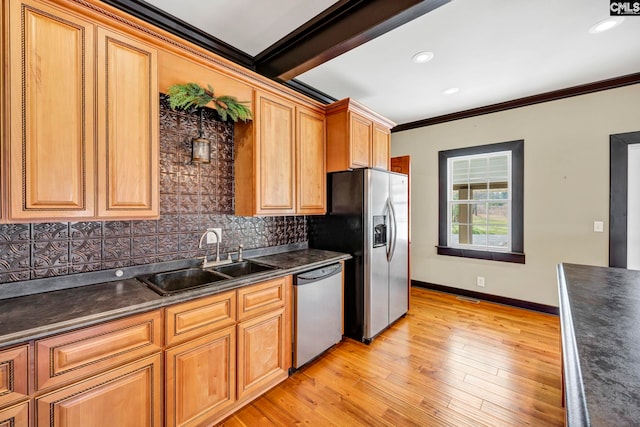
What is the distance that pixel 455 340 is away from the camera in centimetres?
285

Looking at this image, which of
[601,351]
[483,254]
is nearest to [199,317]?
[601,351]

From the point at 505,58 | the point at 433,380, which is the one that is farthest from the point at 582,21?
the point at 433,380

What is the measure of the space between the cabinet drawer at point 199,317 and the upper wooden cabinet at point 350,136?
1748 millimetres

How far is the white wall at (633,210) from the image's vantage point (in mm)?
2990

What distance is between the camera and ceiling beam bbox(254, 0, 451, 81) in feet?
5.79

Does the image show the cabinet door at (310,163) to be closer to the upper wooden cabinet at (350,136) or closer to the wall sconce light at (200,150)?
the upper wooden cabinet at (350,136)

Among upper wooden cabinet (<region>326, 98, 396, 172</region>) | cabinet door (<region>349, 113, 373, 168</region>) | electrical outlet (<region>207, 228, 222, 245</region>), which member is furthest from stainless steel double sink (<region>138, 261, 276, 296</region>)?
cabinet door (<region>349, 113, 373, 168</region>)

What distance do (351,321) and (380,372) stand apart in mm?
643

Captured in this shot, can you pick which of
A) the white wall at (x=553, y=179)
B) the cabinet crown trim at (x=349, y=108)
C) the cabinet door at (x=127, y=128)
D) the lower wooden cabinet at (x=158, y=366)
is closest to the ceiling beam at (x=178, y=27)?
the cabinet door at (x=127, y=128)

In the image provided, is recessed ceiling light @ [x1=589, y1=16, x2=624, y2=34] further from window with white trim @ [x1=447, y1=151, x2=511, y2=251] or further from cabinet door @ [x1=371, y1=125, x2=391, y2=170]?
cabinet door @ [x1=371, y1=125, x2=391, y2=170]

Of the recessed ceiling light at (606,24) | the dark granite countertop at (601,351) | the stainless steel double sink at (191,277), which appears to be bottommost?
the stainless steel double sink at (191,277)

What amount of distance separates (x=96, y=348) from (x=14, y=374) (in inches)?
10.1

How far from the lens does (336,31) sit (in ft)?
6.65

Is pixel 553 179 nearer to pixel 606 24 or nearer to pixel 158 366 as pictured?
pixel 606 24
